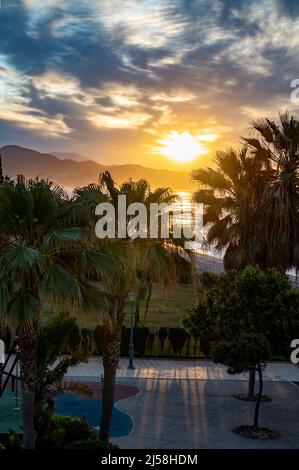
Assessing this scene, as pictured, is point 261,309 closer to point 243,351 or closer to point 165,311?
point 243,351

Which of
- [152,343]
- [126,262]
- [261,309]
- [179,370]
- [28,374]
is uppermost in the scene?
[126,262]

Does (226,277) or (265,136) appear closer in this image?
(226,277)

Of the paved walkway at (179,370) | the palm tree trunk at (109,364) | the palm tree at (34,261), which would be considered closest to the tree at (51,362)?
the palm tree trunk at (109,364)

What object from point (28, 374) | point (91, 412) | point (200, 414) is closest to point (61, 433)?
point (28, 374)

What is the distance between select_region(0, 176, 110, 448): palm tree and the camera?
42.0ft

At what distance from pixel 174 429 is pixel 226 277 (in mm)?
5742

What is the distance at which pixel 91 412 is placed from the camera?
24297 millimetres

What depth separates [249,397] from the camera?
1029 inches

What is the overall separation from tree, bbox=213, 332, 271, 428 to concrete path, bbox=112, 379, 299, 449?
7.74 feet

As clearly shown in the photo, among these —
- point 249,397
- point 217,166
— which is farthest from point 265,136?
point 249,397

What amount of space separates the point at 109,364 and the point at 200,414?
6991mm

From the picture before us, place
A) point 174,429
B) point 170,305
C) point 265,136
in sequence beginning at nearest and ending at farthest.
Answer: point 174,429, point 265,136, point 170,305

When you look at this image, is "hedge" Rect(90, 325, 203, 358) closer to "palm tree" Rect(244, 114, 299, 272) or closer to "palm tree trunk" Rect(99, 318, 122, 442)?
"palm tree" Rect(244, 114, 299, 272)
